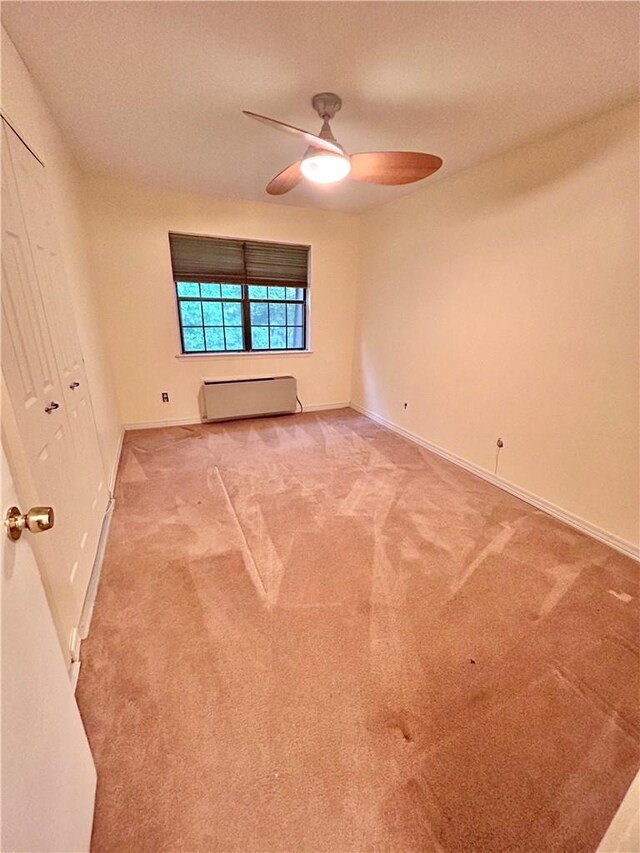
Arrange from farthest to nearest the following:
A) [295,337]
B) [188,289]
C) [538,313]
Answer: [295,337] < [188,289] < [538,313]

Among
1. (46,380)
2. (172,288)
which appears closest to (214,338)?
(172,288)

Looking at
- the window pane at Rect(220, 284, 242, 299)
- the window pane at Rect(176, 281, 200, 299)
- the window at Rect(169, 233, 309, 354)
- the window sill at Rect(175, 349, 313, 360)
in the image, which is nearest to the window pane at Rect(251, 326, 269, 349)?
the window at Rect(169, 233, 309, 354)

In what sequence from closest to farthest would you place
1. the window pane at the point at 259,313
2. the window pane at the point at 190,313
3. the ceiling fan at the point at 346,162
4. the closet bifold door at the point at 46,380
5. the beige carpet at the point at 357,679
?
the beige carpet at the point at 357,679, the closet bifold door at the point at 46,380, the ceiling fan at the point at 346,162, the window pane at the point at 190,313, the window pane at the point at 259,313

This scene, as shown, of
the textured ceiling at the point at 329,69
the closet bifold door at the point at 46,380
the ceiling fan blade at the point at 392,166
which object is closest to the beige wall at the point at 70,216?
the textured ceiling at the point at 329,69

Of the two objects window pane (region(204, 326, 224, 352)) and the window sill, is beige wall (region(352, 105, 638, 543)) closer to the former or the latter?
the window sill

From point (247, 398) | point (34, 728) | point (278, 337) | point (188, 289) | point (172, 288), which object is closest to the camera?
point (34, 728)

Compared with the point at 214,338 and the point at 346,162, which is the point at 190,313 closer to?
the point at 214,338

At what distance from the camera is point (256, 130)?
7.50 feet

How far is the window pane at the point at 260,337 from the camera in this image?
432 centimetres

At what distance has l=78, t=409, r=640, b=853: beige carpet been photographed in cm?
103

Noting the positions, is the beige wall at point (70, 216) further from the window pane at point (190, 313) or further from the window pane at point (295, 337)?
the window pane at point (295, 337)

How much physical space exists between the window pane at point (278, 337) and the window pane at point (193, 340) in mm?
855

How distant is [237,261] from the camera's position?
399 cm

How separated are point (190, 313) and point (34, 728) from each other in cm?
390
